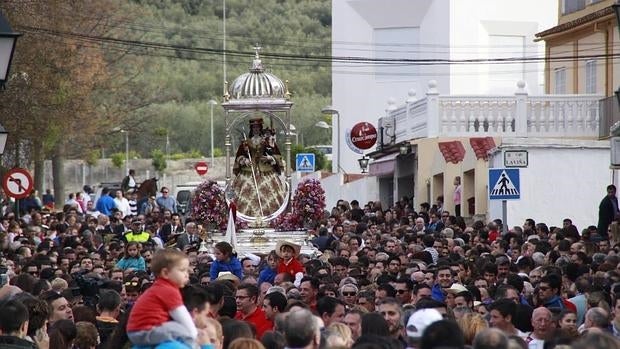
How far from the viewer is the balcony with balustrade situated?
39.4m

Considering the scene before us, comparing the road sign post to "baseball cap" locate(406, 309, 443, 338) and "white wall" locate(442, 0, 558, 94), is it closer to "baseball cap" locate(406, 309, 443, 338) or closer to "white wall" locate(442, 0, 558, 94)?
"baseball cap" locate(406, 309, 443, 338)

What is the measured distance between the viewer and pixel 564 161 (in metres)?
35.0

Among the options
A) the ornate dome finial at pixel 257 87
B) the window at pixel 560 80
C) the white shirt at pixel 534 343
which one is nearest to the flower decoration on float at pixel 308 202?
the ornate dome finial at pixel 257 87

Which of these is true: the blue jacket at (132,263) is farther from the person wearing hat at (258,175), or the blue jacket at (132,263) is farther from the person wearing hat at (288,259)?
the person wearing hat at (258,175)

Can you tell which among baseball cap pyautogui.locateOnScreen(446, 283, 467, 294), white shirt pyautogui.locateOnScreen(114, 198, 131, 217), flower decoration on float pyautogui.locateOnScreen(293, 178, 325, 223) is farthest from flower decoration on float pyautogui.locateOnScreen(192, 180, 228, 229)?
white shirt pyautogui.locateOnScreen(114, 198, 131, 217)

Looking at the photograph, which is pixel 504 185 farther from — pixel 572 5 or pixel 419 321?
pixel 572 5

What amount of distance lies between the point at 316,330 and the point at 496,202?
79.7ft

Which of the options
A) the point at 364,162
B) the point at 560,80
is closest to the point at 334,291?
the point at 560,80

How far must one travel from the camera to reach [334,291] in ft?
59.2

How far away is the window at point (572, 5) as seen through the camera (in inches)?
1718

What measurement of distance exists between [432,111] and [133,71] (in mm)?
42901

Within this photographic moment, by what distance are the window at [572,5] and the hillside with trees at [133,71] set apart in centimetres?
1161

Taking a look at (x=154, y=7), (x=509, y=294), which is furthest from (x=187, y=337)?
(x=154, y=7)

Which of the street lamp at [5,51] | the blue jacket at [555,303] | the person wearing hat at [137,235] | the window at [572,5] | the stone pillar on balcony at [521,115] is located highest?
the window at [572,5]
